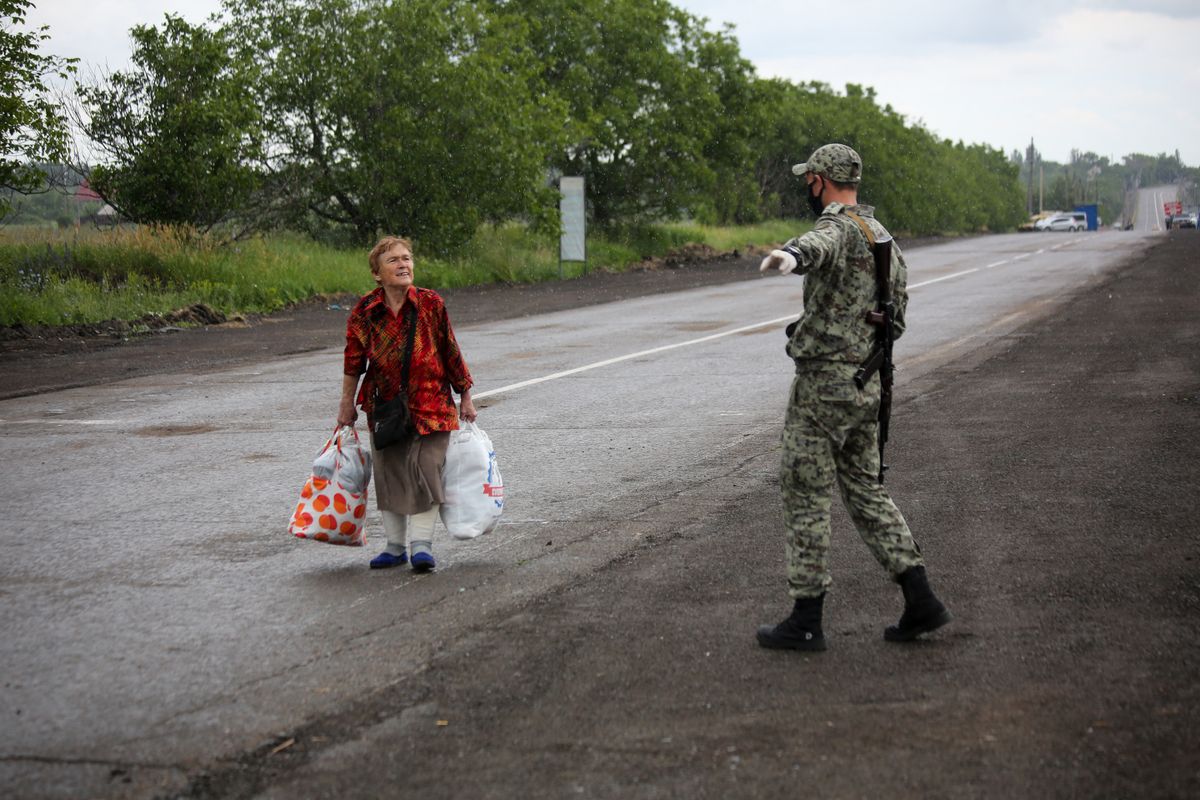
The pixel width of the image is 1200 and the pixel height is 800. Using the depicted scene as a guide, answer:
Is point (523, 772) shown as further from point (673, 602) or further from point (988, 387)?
point (988, 387)

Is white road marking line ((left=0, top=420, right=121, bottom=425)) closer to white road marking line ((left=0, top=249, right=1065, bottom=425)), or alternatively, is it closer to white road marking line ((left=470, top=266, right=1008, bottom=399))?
white road marking line ((left=0, top=249, right=1065, bottom=425))

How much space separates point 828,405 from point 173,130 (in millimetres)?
21791

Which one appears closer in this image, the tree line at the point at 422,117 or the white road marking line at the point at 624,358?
the white road marking line at the point at 624,358

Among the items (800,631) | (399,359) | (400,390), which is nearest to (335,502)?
(400,390)

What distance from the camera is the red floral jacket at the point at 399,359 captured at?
6.30 metres

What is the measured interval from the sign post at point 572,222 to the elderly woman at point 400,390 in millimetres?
26847

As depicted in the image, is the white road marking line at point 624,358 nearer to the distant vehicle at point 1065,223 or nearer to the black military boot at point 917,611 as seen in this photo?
the black military boot at point 917,611

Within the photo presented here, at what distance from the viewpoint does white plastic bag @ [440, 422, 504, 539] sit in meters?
6.32

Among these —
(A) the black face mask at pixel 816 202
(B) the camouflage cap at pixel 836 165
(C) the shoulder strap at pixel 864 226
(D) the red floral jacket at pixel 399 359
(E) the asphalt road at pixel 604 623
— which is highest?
(B) the camouflage cap at pixel 836 165

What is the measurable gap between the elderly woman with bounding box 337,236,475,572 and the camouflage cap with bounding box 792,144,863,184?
2.08 m

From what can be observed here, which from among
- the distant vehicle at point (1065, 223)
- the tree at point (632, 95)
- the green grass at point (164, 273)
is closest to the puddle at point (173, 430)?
the green grass at point (164, 273)

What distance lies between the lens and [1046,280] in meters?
28.3

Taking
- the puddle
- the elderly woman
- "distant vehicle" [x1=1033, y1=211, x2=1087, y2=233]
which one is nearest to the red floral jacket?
the elderly woman

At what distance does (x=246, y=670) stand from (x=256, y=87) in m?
25.4
